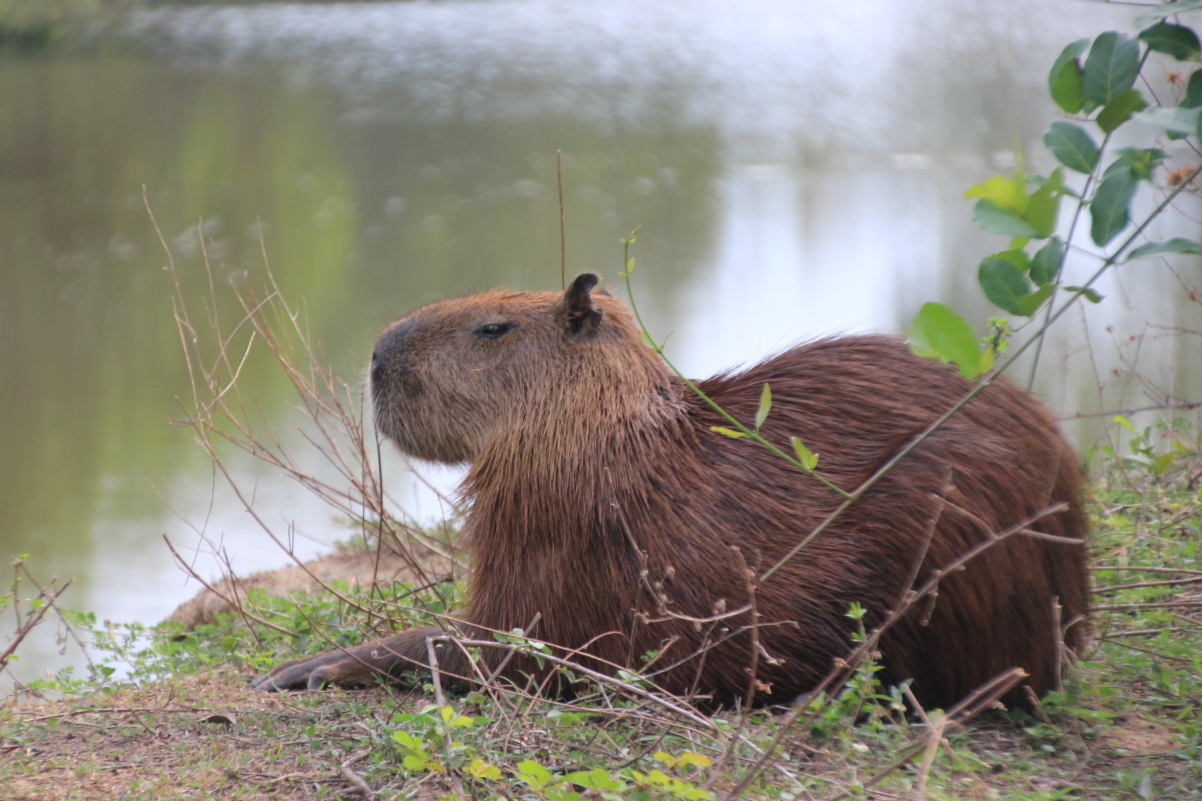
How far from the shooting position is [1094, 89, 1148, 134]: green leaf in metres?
1.29

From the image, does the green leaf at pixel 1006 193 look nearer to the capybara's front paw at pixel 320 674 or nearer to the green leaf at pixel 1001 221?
the green leaf at pixel 1001 221

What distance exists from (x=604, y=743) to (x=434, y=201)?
725 cm

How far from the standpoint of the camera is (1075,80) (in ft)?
4.34

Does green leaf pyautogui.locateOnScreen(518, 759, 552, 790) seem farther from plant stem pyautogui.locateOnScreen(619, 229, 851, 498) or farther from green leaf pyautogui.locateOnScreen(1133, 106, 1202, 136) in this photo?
green leaf pyautogui.locateOnScreen(1133, 106, 1202, 136)

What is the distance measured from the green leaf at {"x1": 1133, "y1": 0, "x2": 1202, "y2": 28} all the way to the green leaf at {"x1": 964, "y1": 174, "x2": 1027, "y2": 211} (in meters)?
0.21

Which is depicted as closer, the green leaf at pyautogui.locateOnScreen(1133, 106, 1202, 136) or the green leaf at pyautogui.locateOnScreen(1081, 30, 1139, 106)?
A: the green leaf at pyautogui.locateOnScreen(1133, 106, 1202, 136)

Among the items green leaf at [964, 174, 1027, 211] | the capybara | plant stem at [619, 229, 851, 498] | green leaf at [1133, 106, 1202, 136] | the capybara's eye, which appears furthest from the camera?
the capybara's eye

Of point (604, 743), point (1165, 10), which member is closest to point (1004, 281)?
point (1165, 10)

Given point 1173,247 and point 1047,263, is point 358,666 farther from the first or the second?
point 1173,247

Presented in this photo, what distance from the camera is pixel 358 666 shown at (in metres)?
2.23

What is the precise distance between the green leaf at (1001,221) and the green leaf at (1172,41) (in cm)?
25

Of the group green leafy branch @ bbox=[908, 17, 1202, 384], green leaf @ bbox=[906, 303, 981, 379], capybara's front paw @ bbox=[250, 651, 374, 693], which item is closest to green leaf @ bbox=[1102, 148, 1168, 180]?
green leafy branch @ bbox=[908, 17, 1202, 384]

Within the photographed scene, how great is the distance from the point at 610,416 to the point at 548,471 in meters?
0.17

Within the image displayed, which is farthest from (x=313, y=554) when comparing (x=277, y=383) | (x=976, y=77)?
(x=976, y=77)
